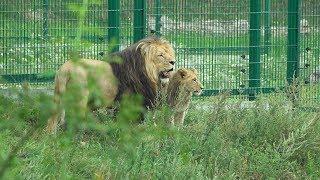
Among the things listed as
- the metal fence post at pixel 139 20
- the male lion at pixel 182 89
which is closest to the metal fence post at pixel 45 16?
the metal fence post at pixel 139 20

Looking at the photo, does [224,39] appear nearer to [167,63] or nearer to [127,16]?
[127,16]

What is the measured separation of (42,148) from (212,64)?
4.88 metres

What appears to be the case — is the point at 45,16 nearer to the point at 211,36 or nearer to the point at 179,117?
the point at 211,36

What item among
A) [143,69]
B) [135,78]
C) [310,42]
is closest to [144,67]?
[143,69]

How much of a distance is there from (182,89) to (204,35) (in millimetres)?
2416

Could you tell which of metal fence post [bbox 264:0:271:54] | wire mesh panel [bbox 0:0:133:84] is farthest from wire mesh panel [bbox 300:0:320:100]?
wire mesh panel [bbox 0:0:133:84]

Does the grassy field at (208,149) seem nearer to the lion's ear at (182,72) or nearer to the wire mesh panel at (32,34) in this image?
the lion's ear at (182,72)

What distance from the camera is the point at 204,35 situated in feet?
40.4

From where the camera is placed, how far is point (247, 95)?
12.3 meters

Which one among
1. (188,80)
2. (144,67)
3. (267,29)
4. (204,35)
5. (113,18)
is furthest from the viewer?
(267,29)

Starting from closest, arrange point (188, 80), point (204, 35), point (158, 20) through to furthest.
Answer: point (188, 80), point (158, 20), point (204, 35)

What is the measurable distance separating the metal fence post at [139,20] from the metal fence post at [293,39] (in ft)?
6.35

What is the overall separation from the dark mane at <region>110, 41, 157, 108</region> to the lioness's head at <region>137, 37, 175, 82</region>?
0.06m

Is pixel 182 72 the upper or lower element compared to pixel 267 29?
lower
